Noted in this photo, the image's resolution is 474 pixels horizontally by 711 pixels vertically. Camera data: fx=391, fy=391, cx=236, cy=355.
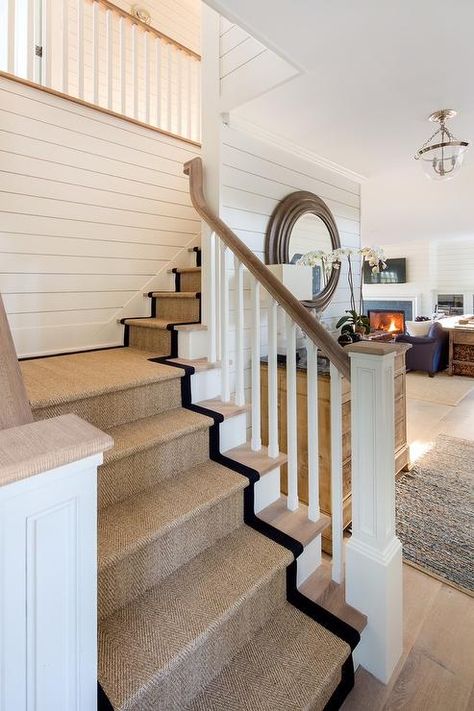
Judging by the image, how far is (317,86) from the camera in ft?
6.57

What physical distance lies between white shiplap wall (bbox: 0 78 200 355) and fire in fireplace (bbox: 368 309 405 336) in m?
7.47

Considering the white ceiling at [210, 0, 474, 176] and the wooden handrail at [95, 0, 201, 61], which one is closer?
the white ceiling at [210, 0, 474, 176]

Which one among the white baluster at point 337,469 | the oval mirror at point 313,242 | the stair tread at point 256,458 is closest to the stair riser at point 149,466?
the stair tread at point 256,458

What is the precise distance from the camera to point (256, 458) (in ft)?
5.82

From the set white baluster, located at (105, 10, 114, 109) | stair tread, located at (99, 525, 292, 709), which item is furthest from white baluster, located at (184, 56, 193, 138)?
stair tread, located at (99, 525, 292, 709)

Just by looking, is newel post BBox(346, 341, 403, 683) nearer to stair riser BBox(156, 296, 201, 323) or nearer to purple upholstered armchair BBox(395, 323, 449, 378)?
stair riser BBox(156, 296, 201, 323)

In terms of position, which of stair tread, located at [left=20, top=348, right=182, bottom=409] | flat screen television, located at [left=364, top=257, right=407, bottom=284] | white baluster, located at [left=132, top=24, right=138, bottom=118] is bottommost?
stair tread, located at [left=20, top=348, right=182, bottom=409]

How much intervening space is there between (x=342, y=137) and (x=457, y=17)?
1117 mm

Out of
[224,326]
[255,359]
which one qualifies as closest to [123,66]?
[224,326]

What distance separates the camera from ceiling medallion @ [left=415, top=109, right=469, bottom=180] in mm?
2339

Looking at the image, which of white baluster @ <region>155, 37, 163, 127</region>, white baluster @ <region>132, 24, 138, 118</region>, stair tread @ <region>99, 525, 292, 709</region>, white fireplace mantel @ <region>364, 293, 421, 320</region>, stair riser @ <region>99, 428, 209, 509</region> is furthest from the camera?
white fireplace mantel @ <region>364, 293, 421, 320</region>

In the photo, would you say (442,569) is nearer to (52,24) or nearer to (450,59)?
(450,59)

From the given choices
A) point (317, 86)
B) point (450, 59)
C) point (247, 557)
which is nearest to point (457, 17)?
point (450, 59)

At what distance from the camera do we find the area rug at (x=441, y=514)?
6.61 ft
